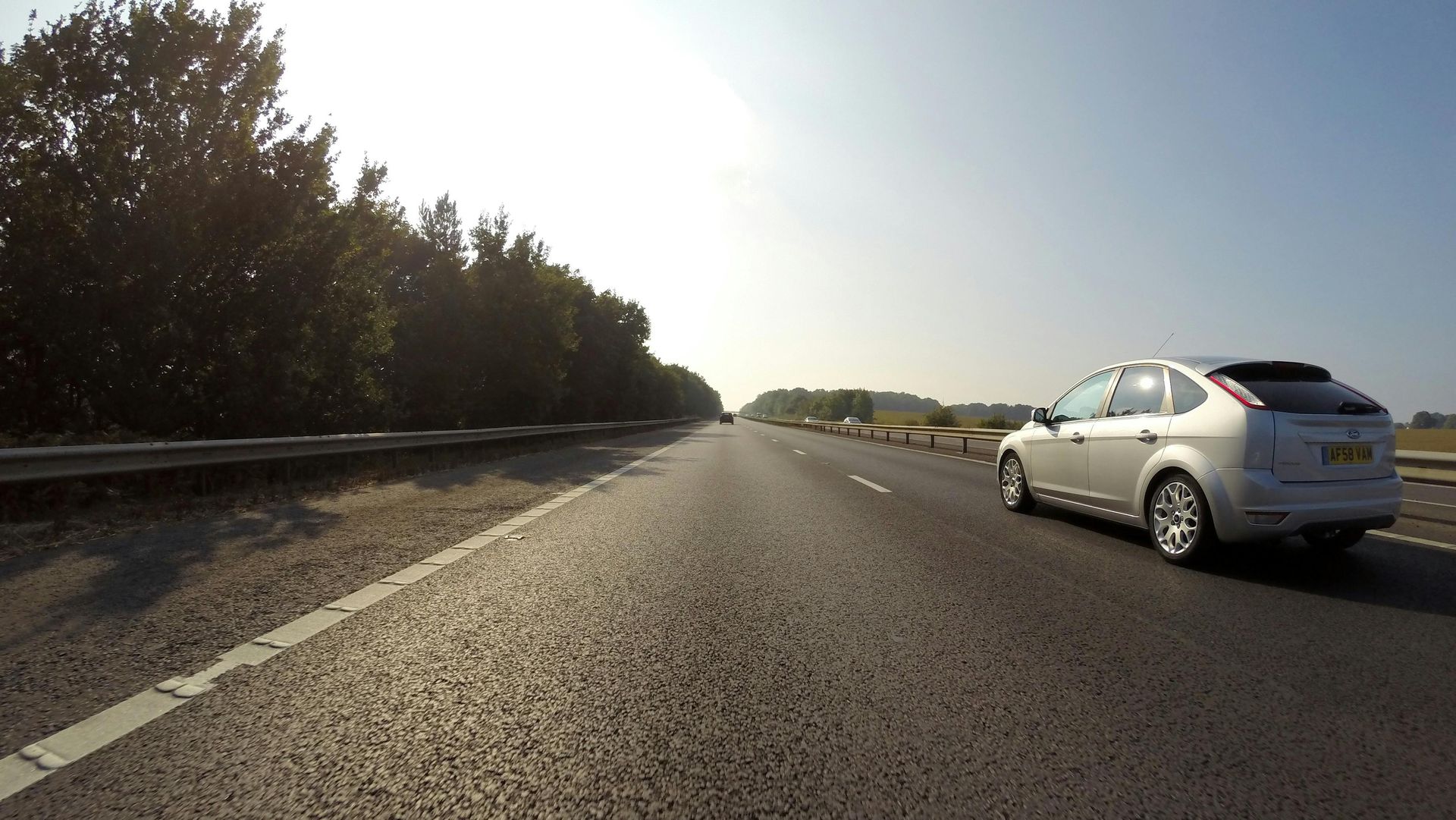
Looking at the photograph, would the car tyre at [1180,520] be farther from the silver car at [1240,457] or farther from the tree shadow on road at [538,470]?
the tree shadow on road at [538,470]

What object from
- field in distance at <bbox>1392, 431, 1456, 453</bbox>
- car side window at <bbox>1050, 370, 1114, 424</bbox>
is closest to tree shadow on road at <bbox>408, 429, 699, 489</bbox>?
car side window at <bbox>1050, 370, 1114, 424</bbox>

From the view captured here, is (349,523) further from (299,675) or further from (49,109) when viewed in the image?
(49,109)

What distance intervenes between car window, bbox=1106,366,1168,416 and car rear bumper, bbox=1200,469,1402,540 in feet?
3.48

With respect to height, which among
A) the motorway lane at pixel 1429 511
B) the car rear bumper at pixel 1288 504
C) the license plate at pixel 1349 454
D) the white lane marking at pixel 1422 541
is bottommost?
the white lane marking at pixel 1422 541

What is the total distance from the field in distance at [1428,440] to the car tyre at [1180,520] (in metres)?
5.66

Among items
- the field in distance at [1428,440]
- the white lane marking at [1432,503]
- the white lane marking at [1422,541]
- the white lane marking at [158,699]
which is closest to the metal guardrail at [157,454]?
the white lane marking at [158,699]

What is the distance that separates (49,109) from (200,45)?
3.25 meters

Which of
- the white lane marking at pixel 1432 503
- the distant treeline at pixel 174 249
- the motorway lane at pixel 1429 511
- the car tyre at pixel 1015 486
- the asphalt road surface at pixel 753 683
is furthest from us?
the distant treeline at pixel 174 249

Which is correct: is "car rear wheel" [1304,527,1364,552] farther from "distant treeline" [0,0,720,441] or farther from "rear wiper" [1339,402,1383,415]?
"distant treeline" [0,0,720,441]

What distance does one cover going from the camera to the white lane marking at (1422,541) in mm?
6020

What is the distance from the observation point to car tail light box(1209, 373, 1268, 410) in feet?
→ 16.5

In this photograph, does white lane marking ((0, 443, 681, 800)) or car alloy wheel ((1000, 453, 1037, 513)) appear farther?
car alloy wheel ((1000, 453, 1037, 513))

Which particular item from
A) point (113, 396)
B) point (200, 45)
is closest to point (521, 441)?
point (113, 396)

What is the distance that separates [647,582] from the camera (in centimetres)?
457
